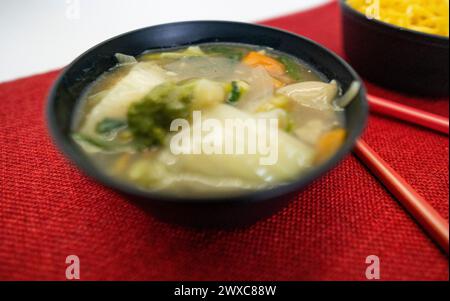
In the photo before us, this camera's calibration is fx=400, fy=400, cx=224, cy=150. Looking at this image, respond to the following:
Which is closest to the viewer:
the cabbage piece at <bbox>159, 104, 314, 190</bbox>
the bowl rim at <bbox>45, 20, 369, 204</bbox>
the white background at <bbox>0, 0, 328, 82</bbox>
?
the bowl rim at <bbox>45, 20, 369, 204</bbox>

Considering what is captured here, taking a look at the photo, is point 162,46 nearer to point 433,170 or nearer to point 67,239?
point 67,239

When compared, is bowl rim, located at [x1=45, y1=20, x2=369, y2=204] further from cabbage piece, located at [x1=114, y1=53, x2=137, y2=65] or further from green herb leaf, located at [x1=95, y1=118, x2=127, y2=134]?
cabbage piece, located at [x1=114, y1=53, x2=137, y2=65]

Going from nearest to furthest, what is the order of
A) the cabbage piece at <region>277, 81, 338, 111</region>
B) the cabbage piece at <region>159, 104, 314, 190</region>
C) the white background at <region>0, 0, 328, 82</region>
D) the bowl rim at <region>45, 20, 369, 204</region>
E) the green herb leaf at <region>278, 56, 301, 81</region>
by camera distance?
the bowl rim at <region>45, 20, 369, 204</region>
the cabbage piece at <region>159, 104, 314, 190</region>
the cabbage piece at <region>277, 81, 338, 111</region>
the green herb leaf at <region>278, 56, 301, 81</region>
the white background at <region>0, 0, 328, 82</region>

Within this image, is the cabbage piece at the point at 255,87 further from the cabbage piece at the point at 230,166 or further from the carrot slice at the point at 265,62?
the cabbage piece at the point at 230,166

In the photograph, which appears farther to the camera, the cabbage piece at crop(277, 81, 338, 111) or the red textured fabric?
the cabbage piece at crop(277, 81, 338, 111)

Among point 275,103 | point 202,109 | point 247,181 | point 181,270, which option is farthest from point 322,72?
point 181,270

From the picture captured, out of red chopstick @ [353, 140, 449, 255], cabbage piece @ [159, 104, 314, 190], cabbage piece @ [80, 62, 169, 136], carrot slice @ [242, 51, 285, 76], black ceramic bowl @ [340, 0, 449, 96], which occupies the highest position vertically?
cabbage piece @ [80, 62, 169, 136]

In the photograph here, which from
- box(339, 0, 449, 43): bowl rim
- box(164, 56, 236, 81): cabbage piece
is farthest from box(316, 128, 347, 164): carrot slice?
box(339, 0, 449, 43): bowl rim
